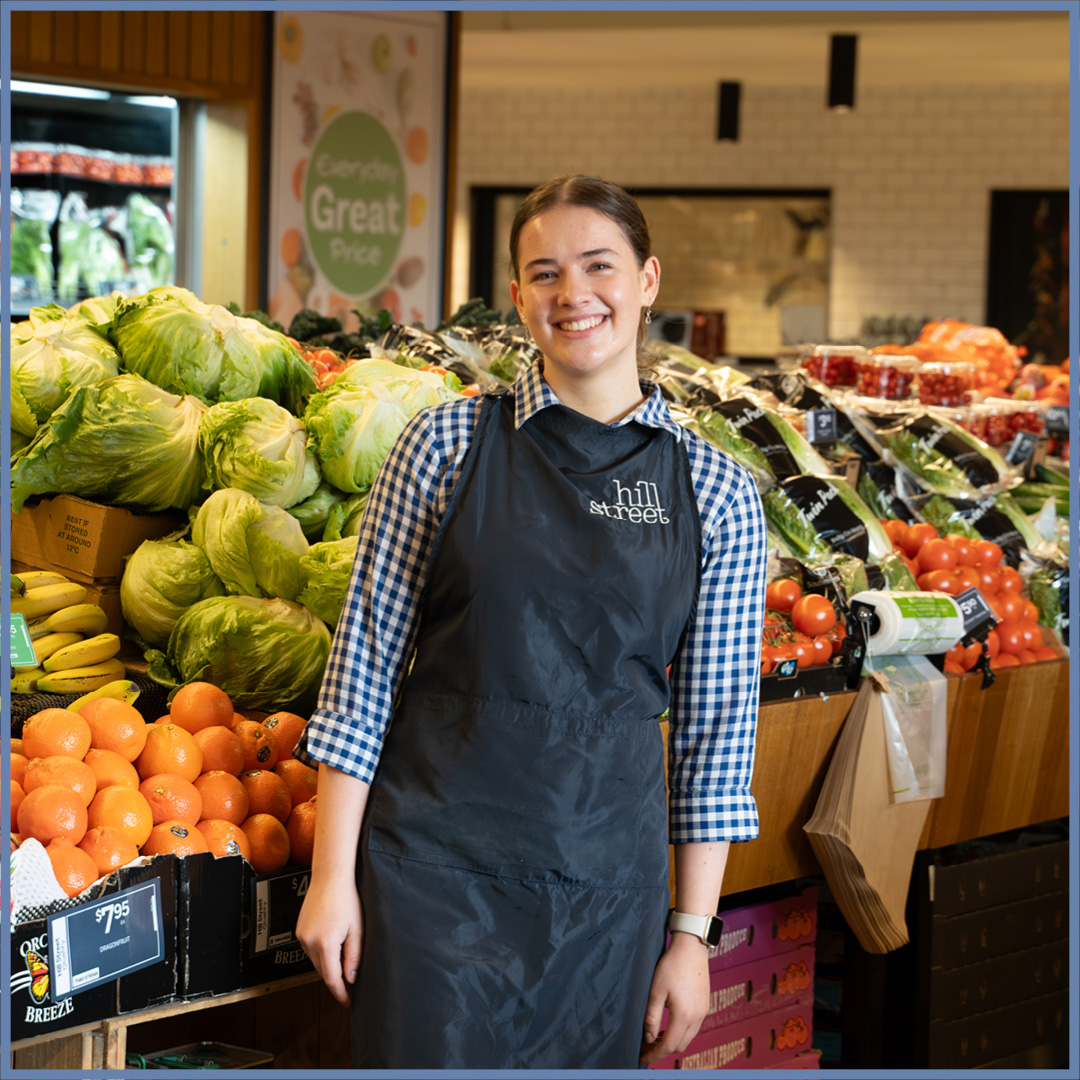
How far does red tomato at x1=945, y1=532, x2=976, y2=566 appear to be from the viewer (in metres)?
3.32

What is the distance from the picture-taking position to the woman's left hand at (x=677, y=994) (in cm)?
177

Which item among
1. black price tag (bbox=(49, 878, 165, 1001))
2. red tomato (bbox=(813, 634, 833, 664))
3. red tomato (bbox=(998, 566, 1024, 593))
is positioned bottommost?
black price tag (bbox=(49, 878, 165, 1001))

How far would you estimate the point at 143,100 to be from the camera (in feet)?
19.7

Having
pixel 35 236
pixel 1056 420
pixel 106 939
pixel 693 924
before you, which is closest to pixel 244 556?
pixel 106 939

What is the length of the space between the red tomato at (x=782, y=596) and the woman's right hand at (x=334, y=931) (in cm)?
148

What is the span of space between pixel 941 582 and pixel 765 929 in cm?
A: 98

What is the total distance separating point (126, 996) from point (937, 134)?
1000cm

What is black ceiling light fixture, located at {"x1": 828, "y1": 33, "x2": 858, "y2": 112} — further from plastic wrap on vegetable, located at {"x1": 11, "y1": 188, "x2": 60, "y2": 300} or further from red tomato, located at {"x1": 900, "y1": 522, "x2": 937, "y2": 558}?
red tomato, located at {"x1": 900, "y1": 522, "x2": 937, "y2": 558}

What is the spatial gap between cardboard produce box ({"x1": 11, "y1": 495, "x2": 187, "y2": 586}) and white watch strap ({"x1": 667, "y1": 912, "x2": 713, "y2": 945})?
4.90ft

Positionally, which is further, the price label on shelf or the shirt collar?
the price label on shelf

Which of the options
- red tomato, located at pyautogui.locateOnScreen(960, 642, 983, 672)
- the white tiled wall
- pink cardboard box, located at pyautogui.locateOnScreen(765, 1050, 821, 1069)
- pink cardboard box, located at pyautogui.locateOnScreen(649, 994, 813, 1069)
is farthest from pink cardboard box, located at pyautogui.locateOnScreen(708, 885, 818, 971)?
the white tiled wall

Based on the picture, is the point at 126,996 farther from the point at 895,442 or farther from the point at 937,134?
the point at 937,134

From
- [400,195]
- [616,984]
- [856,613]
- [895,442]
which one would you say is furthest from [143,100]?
[616,984]

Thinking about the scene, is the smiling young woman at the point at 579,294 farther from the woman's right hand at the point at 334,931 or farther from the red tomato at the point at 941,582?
the red tomato at the point at 941,582
